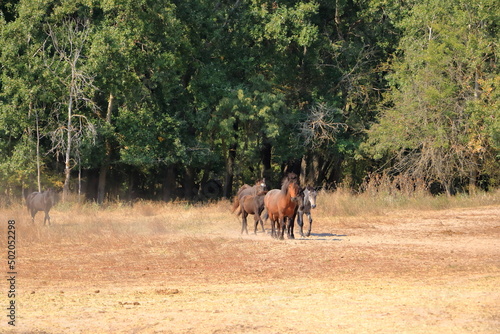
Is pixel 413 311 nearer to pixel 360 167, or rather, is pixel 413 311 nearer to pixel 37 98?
pixel 37 98

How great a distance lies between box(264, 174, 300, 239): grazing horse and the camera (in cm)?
2097

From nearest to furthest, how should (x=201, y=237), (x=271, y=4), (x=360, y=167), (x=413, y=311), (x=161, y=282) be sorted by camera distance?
1. (x=413, y=311)
2. (x=161, y=282)
3. (x=201, y=237)
4. (x=271, y=4)
5. (x=360, y=167)

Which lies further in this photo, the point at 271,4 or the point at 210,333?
the point at 271,4

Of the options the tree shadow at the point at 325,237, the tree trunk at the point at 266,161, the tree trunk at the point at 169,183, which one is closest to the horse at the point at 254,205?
the tree shadow at the point at 325,237

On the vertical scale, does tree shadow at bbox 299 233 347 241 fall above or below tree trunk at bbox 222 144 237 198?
below

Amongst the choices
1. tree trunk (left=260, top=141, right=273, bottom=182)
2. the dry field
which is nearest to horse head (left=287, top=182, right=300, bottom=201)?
the dry field

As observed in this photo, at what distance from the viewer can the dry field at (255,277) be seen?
11008mm

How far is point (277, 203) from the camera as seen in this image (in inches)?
850

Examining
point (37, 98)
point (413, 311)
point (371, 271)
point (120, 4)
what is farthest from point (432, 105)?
point (413, 311)

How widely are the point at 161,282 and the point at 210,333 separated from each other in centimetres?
489

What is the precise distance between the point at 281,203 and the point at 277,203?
0.27 meters

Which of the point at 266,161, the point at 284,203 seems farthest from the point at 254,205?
the point at 266,161

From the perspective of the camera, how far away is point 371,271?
53.2 ft

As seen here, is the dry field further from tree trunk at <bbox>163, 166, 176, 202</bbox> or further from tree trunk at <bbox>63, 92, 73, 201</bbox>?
tree trunk at <bbox>163, 166, 176, 202</bbox>
